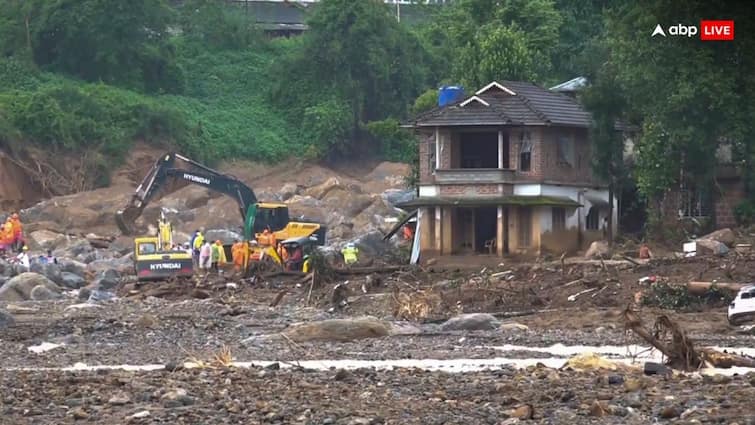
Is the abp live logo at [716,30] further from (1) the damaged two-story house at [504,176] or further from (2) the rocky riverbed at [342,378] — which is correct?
(2) the rocky riverbed at [342,378]

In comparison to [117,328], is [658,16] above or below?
above

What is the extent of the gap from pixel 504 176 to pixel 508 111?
6.96 ft

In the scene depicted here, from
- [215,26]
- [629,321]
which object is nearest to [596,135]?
[629,321]

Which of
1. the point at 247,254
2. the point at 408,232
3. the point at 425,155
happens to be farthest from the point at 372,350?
the point at 408,232

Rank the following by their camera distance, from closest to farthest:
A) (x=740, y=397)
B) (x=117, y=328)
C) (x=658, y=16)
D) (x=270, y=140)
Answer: (x=740, y=397)
(x=117, y=328)
(x=658, y=16)
(x=270, y=140)

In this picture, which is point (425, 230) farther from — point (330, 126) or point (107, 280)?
point (330, 126)

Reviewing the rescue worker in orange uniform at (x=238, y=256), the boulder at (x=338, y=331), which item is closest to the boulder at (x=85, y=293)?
the rescue worker in orange uniform at (x=238, y=256)

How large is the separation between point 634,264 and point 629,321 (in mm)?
17117

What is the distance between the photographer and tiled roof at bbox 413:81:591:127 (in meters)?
53.6

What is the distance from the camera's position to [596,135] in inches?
2103

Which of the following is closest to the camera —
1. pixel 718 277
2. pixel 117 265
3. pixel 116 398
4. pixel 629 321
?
pixel 116 398

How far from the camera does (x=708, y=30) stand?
4581cm

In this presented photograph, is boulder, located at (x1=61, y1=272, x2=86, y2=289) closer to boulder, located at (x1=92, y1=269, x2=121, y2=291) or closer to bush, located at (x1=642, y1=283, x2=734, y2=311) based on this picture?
boulder, located at (x1=92, y1=269, x2=121, y2=291)

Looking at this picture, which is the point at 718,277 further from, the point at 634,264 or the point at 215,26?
the point at 215,26
